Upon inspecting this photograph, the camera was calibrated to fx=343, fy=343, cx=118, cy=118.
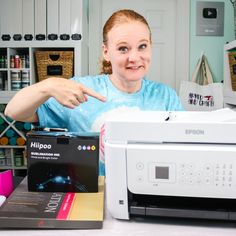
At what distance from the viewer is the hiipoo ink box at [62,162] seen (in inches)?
36.8

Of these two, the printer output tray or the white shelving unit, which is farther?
the white shelving unit

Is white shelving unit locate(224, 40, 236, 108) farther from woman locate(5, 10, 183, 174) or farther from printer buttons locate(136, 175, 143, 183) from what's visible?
Answer: printer buttons locate(136, 175, 143, 183)

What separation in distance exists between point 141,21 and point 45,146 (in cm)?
86

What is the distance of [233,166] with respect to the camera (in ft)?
2.52

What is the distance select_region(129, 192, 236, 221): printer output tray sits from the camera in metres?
0.79

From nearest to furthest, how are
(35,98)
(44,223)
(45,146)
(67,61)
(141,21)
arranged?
(44,223)
(45,146)
(35,98)
(141,21)
(67,61)

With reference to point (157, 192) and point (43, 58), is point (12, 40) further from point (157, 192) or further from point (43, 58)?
point (157, 192)

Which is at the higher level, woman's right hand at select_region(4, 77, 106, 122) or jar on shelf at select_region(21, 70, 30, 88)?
jar on shelf at select_region(21, 70, 30, 88)

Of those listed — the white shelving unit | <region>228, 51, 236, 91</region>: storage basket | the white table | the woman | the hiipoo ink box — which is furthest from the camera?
the white shelving unit

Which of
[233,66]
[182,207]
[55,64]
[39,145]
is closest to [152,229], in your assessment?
[182,207]

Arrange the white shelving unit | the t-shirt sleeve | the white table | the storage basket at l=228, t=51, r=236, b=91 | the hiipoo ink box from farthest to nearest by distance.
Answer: the white shelving unit
the storage basket at l=228, t=51, r=236, b=91
the t-shirt sleeve
the hiipoo ink box
the white table

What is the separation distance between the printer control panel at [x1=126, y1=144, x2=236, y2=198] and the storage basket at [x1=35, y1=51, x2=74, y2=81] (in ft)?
5.89

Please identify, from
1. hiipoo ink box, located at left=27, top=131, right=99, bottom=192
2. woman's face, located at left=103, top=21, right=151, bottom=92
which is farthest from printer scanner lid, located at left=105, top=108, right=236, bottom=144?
woman's face, located at left=103, top=21, right=151, bottom=92

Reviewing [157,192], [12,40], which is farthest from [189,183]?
[12,40]
